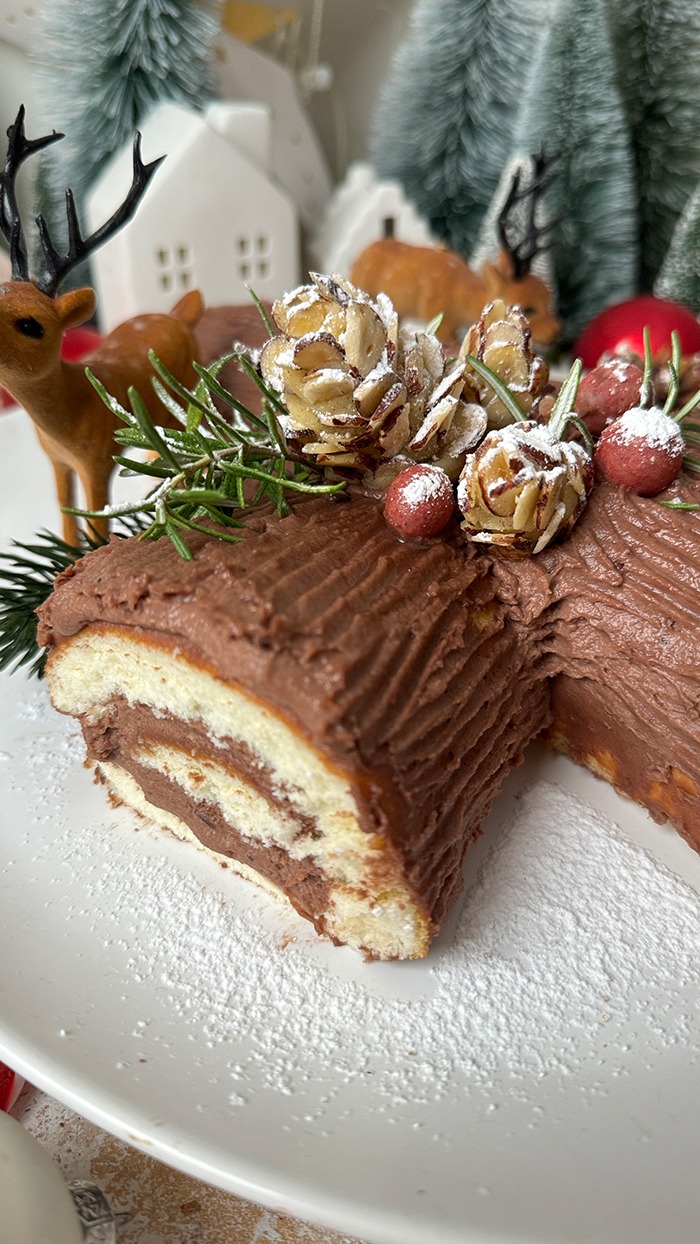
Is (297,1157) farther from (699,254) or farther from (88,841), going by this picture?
(699,254)

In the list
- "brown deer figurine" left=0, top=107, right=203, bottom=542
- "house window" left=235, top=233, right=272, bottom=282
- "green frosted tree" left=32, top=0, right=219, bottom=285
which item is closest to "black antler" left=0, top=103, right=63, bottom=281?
"brown deer figurine" left=0, top=107, right=203, bottom=542

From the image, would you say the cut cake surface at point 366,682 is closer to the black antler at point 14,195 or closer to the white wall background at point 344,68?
the black antler at point 14,195

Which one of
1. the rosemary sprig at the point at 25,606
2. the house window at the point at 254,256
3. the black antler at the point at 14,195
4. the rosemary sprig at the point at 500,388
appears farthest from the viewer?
the house window at the point at 254,256

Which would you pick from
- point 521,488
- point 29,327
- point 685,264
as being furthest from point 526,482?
point 685,264

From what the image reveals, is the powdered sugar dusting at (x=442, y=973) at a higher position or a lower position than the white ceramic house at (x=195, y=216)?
lower

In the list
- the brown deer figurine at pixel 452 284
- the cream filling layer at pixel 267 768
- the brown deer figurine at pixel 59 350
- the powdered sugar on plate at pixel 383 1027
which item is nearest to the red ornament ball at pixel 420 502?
the cream filling layer at pixel 267 768

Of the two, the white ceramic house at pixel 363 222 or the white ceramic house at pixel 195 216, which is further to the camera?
the white ceramic house at pixel 363 222

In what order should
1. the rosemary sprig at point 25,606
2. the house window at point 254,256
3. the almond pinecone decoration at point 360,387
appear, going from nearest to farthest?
the almond pinecone decoration at point 360,387, the rosemary sprig at point 25,606, the house window at point 254,256
